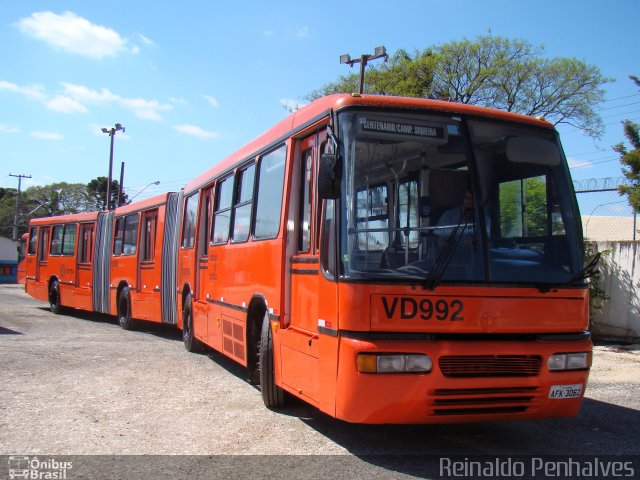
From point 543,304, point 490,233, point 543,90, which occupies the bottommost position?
point 543,304

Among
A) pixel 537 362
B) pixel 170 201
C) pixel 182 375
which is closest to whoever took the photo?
pixel 537 362

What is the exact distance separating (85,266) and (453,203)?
14.2m

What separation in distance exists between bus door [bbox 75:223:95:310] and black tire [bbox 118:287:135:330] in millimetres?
1834

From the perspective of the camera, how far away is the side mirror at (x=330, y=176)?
16.1ft

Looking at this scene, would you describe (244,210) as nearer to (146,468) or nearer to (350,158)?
(350,158)

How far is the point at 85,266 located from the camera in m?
17.3

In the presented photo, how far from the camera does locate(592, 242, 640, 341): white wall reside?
11531mm

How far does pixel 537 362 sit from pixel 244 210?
402 cm

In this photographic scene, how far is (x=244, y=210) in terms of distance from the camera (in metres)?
7.79

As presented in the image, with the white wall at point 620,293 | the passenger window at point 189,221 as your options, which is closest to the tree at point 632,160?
the white wall at point 620,293

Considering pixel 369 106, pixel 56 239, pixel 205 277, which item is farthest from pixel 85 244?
pixel 369 106

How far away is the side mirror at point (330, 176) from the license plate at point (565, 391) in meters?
2.32

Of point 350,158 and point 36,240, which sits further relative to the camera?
point 36,240

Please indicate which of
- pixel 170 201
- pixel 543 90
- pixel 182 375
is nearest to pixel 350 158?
pixel 182 375
